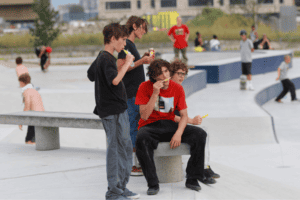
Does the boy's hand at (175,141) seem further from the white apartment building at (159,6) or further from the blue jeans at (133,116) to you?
the white apartment building at (159,6)

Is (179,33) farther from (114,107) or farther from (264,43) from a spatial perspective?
(264,43)

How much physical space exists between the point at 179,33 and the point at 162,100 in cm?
704

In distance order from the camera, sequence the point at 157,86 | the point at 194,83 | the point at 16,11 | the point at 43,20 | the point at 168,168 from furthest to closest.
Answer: the point at 16,11 → the point at 43,20 → the point at 194,83 → the point at 168,168 → the point at 157,86

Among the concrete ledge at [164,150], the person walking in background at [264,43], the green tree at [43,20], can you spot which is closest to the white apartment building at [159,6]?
the green tree at [43,20]

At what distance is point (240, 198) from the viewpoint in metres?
3.79

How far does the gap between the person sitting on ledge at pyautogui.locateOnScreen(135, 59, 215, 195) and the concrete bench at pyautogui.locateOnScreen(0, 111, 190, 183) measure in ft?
0.31

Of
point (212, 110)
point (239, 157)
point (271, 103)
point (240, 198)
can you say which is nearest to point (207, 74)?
point (271, 103)

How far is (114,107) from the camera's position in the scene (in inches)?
130

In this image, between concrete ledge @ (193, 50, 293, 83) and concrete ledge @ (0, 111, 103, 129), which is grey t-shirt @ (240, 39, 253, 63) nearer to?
concrete ledge @ (193, 50, 293, 83)

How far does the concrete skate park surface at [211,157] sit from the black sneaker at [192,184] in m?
0.06

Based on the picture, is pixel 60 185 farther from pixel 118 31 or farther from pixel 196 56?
pixel 196 56

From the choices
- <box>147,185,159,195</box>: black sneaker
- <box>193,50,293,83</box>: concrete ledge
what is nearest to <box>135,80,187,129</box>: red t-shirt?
<box>147,185,159,195</box>: black sneaker

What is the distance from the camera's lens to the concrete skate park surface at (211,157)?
12.7ft

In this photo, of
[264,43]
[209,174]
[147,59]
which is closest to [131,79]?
[147,59]
